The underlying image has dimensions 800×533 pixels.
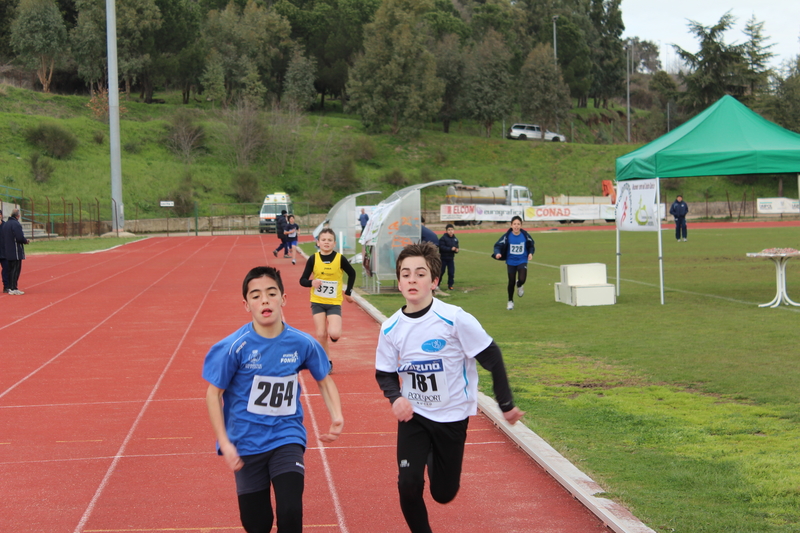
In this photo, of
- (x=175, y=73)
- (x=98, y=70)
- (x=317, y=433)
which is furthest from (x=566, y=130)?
(x=317, y=433)

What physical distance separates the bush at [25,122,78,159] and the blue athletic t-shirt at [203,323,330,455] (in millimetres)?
62026

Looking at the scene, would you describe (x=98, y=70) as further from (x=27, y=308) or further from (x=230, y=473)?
(x=230, y=473)

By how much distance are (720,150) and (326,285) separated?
875 cm

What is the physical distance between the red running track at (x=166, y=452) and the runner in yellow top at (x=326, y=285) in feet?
2.31

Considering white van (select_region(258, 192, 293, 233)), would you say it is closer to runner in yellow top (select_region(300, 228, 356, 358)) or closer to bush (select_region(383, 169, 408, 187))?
bush (select_region(383, 169, 408, 187))

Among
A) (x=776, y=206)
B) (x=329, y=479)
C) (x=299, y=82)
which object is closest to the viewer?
(x=329, y=479)

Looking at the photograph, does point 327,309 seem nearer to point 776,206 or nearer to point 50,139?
point 776,206

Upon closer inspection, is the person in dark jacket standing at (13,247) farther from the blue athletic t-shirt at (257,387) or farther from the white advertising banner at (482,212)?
the white advertising banner at (482,212)

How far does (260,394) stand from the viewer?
385cm

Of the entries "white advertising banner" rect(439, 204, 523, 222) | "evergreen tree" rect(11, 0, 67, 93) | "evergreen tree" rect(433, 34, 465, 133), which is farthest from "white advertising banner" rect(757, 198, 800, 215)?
"evergreen tree" rect(11, 0, 67, 93)

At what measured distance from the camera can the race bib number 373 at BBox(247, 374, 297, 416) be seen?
A: 3.85 meters

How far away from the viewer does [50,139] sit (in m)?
59.6

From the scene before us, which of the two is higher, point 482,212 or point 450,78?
point 450,78

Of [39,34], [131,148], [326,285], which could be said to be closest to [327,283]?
[326,285]
